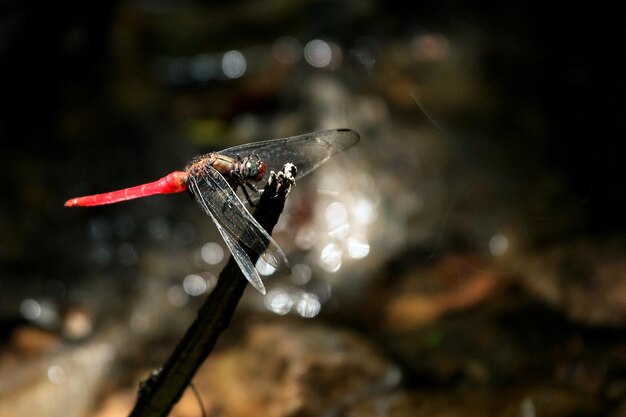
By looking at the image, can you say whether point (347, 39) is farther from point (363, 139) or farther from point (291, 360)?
point (291, 360)

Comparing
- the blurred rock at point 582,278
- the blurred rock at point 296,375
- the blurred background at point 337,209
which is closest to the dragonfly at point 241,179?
the blurred rock at point 296,375

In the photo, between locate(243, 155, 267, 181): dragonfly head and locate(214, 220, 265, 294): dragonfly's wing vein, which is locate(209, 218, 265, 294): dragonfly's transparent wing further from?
locate(243, 155, 267, 181): dragonfly head

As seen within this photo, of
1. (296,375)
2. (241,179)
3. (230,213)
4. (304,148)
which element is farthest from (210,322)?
(296,375)

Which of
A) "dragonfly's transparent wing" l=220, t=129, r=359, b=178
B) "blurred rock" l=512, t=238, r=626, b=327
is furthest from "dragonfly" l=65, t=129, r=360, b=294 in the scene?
"blurred rock" l=512, t=238, r=626, b=327

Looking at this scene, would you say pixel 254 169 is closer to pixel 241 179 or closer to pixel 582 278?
pixel 241 179

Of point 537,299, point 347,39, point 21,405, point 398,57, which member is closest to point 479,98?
point 398,57

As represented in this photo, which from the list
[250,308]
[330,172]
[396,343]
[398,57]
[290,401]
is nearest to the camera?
[290,401]

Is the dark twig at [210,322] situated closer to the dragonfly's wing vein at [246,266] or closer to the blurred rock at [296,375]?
the dragonfly's wing vein at [246,266]
